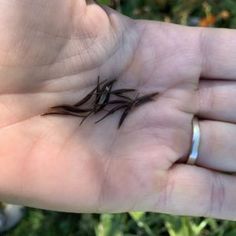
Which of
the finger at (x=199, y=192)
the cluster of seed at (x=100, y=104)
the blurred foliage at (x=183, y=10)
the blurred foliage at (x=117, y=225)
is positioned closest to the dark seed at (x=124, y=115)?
the cluster of seed at (x=100, y=104)

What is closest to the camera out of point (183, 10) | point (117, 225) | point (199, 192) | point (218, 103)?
point (199, 192)

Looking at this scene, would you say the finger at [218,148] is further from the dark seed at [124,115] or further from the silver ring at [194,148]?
the dark seed at [124,115]

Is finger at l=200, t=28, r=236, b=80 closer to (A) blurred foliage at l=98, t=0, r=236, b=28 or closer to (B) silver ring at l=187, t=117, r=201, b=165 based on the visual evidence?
(B) silver ring at l=187, t=117, r=201, b=165

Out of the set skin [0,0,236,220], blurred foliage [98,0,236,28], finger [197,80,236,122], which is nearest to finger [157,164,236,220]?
skin [0,0,236,220]

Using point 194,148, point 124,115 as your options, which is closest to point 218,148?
point 194,148

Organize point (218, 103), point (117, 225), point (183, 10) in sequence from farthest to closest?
point (183, 10) → point (117, 225) → point (218, 103)

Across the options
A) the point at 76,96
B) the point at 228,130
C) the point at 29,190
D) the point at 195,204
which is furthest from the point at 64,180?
the point at 228,130

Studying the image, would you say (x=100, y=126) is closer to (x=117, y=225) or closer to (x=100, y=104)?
(x=100, y=104)
